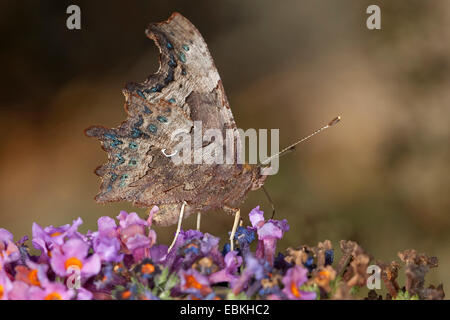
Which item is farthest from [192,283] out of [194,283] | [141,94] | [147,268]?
[141,94]

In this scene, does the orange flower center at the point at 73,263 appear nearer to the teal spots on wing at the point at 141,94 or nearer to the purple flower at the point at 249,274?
the purple flower at the point at 249,274

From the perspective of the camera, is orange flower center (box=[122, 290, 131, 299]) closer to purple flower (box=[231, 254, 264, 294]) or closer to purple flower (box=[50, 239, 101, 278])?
purple flower (box=[50, 239, 101, 278])

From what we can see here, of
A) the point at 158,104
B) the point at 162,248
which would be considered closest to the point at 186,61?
the point at 158,104

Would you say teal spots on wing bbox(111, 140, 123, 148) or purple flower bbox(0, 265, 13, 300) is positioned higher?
teal spots on wing bbox(111, 140, 123, 148)

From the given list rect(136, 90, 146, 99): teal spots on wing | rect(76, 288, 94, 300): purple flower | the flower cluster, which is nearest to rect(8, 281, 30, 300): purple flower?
the flower cluster

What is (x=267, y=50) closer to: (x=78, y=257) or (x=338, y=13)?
(x=338, y=13)

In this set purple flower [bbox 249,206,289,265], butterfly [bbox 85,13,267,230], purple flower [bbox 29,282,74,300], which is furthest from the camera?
butterfly [bbox 85,13,267,230]
